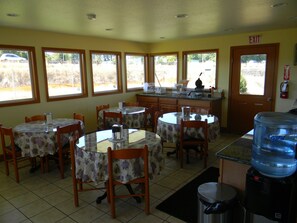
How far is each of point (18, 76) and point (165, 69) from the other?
3.95 metres

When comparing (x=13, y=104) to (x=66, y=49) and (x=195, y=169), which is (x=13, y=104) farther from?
(x=195, y=169)

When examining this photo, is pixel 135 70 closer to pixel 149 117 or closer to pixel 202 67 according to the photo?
pixel 202 67

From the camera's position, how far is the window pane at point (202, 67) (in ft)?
19.4

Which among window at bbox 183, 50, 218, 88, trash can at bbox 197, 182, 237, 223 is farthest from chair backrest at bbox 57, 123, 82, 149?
window at bbox 183, 50, 218, 88

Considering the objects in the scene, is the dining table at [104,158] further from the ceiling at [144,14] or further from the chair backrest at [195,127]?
the ceiling at [144,14]

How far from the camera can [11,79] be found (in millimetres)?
4375

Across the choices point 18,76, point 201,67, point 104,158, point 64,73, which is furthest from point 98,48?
point 104,158

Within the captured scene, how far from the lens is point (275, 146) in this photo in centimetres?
171

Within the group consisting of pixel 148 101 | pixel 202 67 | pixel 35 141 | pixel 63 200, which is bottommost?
pixel 63 200

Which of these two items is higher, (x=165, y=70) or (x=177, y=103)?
(x=165, y=70)

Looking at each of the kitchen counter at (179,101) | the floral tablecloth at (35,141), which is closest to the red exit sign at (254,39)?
the kitchen counter at (179,101)

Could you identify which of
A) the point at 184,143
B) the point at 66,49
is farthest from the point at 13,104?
the point at 184,143

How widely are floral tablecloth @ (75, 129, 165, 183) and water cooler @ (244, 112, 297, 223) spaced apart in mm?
1176

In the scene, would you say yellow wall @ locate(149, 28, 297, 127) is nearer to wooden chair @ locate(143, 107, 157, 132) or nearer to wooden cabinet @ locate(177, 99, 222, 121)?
wooden cabinet @ locate(177, 99, 222, 121)
